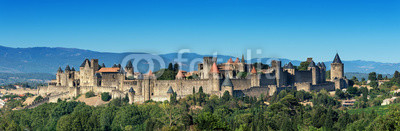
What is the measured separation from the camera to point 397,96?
6894 cm

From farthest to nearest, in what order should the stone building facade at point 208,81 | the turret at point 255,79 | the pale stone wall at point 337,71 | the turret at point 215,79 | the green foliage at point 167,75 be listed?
the pale stone wall at point 337,71, the green foliage at point 167,75, the turret at point 255,79, the stone building facade at point 208,81, the turret at point 215,79

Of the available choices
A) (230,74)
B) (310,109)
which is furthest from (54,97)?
(310,109)

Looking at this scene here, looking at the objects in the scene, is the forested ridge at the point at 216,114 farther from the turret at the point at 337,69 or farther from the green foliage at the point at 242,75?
the turret at the point at 337,69

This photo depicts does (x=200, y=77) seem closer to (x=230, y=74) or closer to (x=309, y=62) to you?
(x=230, y=74)

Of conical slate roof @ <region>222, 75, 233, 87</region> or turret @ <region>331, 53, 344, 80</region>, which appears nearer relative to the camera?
conical slate roof @ <region>222, 75, 233, 87</region>

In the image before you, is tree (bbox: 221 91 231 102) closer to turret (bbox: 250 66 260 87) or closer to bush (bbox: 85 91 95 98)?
turret (bbox: 250 66 260 87)

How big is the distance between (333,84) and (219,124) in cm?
4048

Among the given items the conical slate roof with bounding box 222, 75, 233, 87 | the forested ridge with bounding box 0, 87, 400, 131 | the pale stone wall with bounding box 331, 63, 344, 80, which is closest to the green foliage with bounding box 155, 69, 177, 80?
the forested ridge with bounding box 0, 87, 400, 131

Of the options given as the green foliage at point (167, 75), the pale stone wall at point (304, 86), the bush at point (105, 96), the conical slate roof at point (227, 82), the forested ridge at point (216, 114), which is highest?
the green foliage at point (167, 75)

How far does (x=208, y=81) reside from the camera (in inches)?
2547

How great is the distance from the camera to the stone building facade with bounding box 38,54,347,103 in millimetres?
64938

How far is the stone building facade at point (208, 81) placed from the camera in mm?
64938

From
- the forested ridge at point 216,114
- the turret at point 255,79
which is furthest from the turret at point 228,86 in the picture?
the turret at point 255,79

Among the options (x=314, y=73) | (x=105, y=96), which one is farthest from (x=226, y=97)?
(x=105, y=96)
